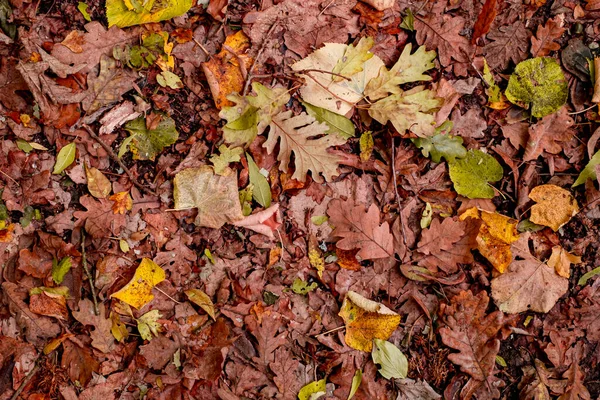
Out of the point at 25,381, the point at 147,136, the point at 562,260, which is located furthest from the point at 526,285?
the point at 25,381

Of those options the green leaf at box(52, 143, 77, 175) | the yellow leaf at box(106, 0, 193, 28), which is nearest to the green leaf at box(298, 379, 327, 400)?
the green leaf at box(52, 143, 77, 175)

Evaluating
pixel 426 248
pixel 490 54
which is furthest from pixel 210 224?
pixel 490 54

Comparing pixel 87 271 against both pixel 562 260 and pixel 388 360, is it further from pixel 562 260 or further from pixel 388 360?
pixel 562 260

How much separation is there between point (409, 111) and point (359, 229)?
2.20ft

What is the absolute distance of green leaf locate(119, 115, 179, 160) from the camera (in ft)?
8.54

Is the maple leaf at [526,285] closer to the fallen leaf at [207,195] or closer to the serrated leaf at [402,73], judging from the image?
the serrated leaf at [402,73]

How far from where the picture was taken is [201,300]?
2.62 meters

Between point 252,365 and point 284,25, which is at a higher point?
point 284,25

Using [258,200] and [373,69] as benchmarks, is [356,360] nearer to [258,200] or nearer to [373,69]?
[258,200]

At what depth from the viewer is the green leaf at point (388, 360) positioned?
2.67 metres

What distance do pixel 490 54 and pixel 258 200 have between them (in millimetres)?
1519

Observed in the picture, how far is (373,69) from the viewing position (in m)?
2.66

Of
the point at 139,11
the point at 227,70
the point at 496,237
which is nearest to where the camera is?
the point at 139,11

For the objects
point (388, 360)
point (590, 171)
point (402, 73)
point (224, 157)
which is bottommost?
point (388, 360)
